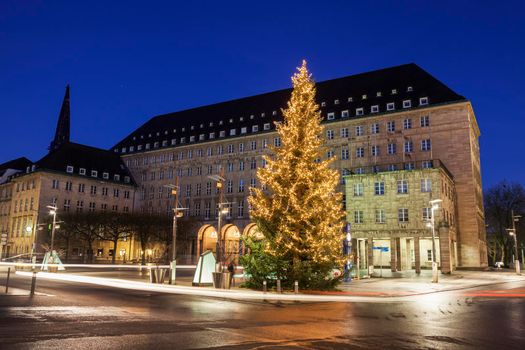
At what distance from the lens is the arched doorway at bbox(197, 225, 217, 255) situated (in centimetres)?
8575

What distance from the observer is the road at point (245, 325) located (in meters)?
9.92

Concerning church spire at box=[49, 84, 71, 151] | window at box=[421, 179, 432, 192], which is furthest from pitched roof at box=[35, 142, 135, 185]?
window at box=[421, 179, 432, 192]

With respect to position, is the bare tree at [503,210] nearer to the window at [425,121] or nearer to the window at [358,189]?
the window at [425,121]

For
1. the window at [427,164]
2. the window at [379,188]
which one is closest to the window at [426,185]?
the window at [427,164]

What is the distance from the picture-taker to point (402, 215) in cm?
5303

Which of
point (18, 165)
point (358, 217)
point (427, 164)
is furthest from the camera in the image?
point (18, 165)

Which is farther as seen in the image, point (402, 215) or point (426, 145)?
point (426, 145)

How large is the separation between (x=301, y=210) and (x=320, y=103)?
57.4 meters

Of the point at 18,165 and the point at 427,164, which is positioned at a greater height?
the point at 18,165

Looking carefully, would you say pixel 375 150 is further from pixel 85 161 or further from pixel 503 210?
pixel 85 161

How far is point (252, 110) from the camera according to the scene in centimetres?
8894

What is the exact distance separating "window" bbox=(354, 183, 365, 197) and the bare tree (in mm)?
39127

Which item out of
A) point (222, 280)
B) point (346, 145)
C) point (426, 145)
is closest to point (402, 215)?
point (426, 145)

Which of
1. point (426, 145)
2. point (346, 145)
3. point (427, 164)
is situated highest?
point (346, 145)
